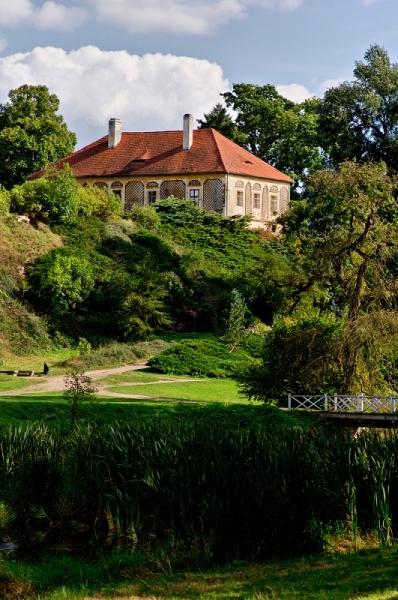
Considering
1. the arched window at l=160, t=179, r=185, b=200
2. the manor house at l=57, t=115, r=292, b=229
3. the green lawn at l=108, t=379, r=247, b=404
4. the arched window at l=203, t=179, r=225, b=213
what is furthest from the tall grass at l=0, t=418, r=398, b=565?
the arched window at l=160, t=179, r=185, b=200

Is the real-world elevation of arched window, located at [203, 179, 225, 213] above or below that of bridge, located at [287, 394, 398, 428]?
above

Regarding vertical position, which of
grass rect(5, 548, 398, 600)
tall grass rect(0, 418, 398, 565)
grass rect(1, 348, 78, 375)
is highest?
grass rect(1, 348, 78, 375)

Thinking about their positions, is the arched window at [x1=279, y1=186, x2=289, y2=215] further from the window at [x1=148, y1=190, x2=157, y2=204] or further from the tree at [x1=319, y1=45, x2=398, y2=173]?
the tree at [x1=319, y1=45, x2=398, y2=173]

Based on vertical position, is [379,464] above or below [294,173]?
below

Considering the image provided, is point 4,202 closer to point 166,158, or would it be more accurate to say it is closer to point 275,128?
point 166,158

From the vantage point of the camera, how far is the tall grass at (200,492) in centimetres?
1471

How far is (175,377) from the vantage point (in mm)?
34250

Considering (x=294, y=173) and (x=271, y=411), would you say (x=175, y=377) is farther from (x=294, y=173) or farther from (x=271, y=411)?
(x=294, y=173)

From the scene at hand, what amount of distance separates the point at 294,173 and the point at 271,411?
151 ft

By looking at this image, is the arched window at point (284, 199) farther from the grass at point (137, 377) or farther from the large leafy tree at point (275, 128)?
the grass at point (137, 377)

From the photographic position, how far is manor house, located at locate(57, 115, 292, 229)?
193 feet

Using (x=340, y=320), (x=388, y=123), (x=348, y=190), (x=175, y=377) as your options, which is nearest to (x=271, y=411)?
(x=340, y=320)

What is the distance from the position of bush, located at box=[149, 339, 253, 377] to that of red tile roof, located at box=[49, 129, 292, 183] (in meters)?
22.6

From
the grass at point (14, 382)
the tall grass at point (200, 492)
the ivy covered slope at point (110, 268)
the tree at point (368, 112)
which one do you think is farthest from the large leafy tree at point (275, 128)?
the tall grass at point (200, 492)
